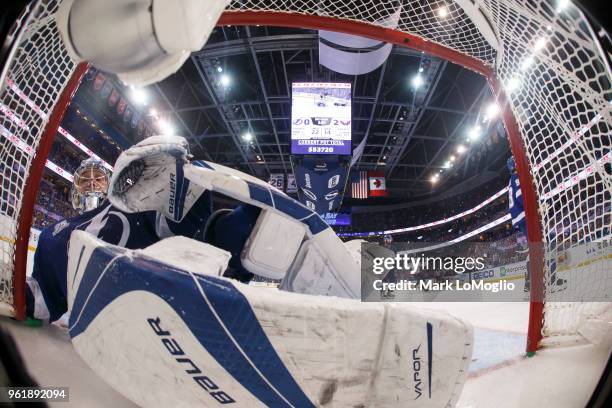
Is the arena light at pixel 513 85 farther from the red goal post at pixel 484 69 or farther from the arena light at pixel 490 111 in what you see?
the arena light at pixel 490 111

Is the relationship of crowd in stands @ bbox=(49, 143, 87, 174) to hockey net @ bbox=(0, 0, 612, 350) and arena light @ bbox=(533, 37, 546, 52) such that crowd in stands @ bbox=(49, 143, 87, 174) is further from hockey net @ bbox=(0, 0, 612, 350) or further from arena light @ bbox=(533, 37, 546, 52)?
arena light @ bbox=(533, 37, 546, 52)

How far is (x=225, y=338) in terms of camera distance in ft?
1.60

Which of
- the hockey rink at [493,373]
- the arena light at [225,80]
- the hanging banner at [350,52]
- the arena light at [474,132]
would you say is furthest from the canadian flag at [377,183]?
the hockey rink at [493,373]

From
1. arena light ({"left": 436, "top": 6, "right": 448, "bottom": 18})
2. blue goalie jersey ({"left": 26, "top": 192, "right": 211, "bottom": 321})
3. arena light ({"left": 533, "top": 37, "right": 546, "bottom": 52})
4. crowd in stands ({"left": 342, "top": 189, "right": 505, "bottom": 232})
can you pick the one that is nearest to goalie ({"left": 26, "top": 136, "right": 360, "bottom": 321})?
blue goalie jersey ({"left": 26, "top": 192, "right": 211, "bottom": 321})

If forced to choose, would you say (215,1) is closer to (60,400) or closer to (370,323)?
(370,323)

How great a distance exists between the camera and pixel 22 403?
0.45 m

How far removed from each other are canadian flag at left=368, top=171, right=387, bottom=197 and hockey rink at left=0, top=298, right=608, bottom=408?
10.6 m

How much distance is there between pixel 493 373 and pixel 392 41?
3.89ft

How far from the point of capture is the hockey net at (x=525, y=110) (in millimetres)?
902

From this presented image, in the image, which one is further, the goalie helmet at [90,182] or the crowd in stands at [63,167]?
the crowd in stands at [63,167]

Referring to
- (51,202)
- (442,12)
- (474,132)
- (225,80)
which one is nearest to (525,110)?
(442,12)

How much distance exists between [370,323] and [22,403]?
19.0 inches

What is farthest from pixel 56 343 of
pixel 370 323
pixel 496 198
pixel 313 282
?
pixel 496 198

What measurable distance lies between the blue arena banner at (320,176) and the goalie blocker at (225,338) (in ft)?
16.6
